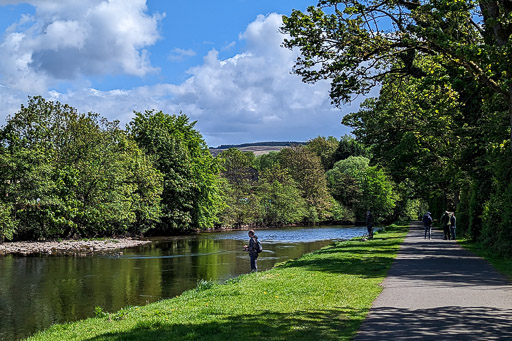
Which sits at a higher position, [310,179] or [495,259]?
[310,179]

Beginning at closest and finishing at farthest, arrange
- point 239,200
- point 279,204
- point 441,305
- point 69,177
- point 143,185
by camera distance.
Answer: point 441,305 < point 69,177 < point 143,185 < point 239,200 < point 279,204

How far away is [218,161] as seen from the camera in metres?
65.2

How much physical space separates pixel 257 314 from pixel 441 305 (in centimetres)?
389

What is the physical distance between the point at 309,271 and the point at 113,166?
34057 millimetres

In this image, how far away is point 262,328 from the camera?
28.5 ft

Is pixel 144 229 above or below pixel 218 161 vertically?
below

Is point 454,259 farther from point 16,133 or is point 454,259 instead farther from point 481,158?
point 16,133

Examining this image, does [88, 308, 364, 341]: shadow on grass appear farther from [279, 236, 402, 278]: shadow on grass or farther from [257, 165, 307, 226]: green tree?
[257, 165, 307, 226]: green tree

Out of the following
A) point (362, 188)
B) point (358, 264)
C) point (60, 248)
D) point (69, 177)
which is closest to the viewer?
point (358, 264)

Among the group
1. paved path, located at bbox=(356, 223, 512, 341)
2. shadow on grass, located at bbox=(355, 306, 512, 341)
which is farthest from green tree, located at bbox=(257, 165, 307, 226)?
shadow on grass, located at bbox=(355, 306, 512, 341)

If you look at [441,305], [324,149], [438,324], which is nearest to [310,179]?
[324,149]

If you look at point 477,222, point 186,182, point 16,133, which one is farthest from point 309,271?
point 186,182

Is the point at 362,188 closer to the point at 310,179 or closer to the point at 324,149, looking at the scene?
the point at 310,179

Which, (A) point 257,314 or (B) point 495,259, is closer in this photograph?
(A) point 257,314
